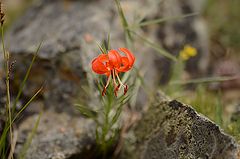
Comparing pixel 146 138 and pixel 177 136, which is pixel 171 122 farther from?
pixel 146 138

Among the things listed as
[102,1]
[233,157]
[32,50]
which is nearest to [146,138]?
[233,157]

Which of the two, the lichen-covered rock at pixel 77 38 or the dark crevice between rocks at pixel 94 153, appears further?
the lichen-covered rock at pixel 77 38

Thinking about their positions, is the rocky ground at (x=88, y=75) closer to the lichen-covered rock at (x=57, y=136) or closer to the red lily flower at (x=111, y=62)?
the lichen-covered rock at (x=57, y=136)

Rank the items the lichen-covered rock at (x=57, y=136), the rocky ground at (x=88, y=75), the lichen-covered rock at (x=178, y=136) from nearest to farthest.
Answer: the lichen-covered rock at (x=178, y=136) < the rocky ground at (x=88, y=75) < the lichen-covered rock at (x=57, y=136)

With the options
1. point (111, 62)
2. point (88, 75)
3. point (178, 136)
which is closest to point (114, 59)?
point (111, 62)

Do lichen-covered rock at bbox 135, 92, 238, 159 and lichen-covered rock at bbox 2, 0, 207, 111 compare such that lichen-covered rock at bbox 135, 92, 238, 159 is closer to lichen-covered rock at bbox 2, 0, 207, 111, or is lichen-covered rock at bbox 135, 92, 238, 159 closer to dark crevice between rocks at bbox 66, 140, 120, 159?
dark crevice between rocks at bbox 66, 140, 120, 159

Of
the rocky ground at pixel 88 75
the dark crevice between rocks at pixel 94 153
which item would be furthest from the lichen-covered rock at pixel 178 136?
the dark crevice between rocks at pixel 94 153

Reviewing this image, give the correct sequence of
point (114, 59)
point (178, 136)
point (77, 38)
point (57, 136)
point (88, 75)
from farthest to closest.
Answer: point (77, 38)
point (88, 75)
point (57, 136)
point (178, 136)
point (114, 59)

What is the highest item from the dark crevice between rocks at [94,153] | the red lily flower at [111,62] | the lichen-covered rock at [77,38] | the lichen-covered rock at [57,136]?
the red lily flower at [111,62]

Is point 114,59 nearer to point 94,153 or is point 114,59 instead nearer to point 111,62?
point 111,62
